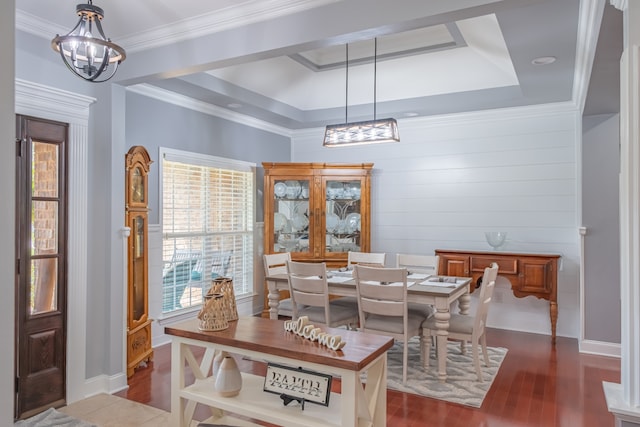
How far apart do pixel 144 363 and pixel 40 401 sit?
0.98 metres

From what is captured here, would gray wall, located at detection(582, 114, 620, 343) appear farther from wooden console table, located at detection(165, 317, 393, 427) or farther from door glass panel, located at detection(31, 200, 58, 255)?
door glass panel, located at detection(31, 200, 58, 255)

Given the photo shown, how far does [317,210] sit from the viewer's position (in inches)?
228

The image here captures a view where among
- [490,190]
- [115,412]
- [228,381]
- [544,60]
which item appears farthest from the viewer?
[490,190]

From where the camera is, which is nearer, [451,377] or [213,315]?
[213,315]

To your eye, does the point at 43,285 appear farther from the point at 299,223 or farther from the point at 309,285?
the point at 299,223

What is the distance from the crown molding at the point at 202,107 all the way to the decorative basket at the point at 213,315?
2.68 metres

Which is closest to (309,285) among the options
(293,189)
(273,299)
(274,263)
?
(273,299)

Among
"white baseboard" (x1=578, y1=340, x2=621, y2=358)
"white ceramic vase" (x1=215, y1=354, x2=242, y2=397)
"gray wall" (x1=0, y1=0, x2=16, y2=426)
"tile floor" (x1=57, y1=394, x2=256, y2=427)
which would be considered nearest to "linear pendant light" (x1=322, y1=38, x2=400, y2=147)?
"white ceramic vase" (x1=215, y1=354, x2=242, y2=397)

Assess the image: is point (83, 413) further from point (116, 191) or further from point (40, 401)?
point (116, 191)

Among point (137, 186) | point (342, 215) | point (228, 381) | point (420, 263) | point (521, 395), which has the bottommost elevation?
point (521, 395)

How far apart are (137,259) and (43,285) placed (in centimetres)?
86

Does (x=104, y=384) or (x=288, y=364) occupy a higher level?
(x=288, y=364)

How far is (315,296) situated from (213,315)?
162 centimetres

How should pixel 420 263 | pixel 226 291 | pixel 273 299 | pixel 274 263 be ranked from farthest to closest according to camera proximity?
1. pixel 274 263
2. pixel 420 263
3. pixel 273 299
4. pixel 226 291
